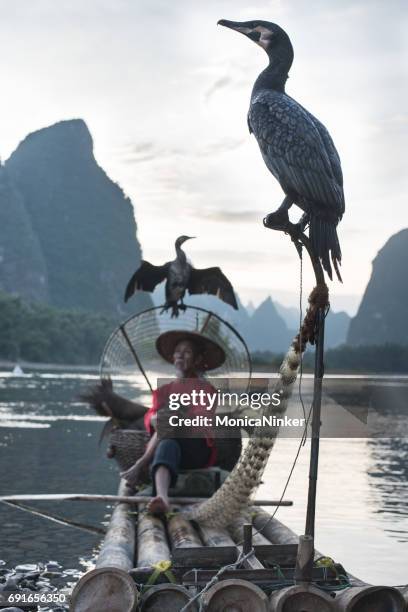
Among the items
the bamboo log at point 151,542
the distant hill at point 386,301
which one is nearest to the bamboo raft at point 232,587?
the bamboo log at point 151,542

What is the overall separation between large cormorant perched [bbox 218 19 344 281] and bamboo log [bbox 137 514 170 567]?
1.89m

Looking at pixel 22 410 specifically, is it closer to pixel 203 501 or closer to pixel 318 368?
pixel 203 501

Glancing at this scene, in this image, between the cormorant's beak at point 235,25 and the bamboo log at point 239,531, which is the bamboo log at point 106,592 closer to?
the bamboo log at point 239,531

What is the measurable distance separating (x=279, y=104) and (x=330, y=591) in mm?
2177

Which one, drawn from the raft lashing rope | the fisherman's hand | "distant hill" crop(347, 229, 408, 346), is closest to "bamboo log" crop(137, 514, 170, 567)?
the raft lashing rope

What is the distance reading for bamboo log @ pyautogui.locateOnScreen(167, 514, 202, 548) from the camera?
5227 mm

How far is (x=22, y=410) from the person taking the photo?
83.5 ft

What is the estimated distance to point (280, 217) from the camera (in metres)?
4.13

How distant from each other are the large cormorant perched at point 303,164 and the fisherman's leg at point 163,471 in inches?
97.9

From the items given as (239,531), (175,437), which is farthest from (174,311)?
(239,531)

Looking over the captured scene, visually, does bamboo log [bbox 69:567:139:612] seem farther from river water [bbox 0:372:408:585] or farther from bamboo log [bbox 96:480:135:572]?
river water [bbox 0:372:408:585]

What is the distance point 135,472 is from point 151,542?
4.45ft

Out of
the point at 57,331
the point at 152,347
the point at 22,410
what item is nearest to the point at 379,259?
the point at 57,331

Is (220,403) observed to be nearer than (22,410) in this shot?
Yes
